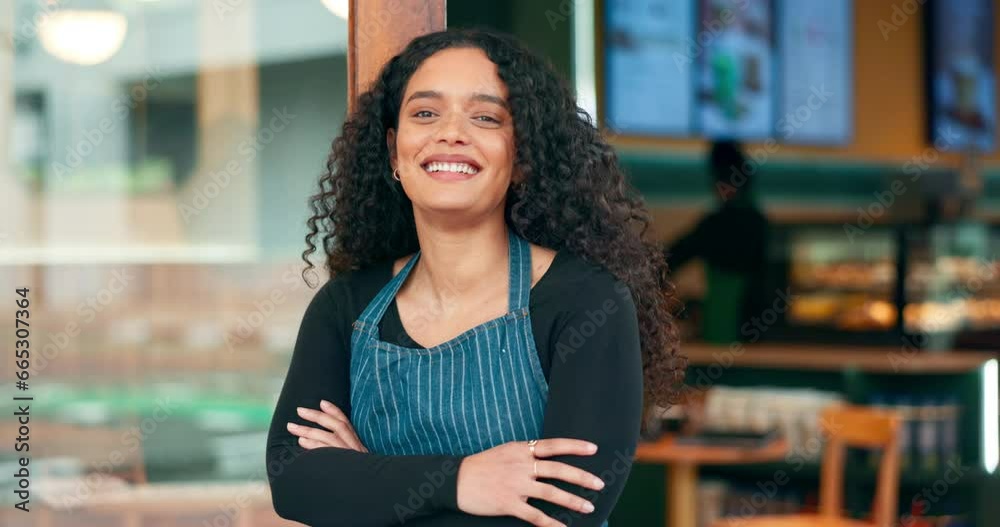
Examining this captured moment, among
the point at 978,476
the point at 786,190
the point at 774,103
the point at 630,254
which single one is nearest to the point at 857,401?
the point at 978,476

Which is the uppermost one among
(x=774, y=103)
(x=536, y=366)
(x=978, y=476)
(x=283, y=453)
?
(x=774, y=103)

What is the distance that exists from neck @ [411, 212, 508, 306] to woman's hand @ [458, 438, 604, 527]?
0.28 metres

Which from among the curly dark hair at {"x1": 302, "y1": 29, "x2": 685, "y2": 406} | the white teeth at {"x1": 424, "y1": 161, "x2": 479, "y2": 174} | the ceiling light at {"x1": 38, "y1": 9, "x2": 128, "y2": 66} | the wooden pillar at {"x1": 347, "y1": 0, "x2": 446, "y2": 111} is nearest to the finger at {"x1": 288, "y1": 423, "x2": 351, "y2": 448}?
the curly dark hair at {"x1": 302, "y1": 29, "x2": 685, "y2": 406}

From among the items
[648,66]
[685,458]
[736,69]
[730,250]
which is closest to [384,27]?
[685,458]

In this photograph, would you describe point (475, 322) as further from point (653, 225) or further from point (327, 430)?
point (653, 225)

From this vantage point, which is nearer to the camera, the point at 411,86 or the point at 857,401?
the point at 411,86

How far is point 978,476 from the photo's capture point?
4.49 meters

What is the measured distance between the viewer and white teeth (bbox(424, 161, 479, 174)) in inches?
64.1

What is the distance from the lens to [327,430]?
1.72 metres

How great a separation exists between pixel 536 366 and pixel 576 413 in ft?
0.37

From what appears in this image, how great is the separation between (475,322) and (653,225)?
1.32 feet

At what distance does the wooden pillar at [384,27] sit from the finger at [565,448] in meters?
0.76

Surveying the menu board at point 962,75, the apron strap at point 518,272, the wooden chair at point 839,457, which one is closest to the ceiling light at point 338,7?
the apron strap at point 518,272

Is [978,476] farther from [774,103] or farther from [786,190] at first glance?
[786,190]
